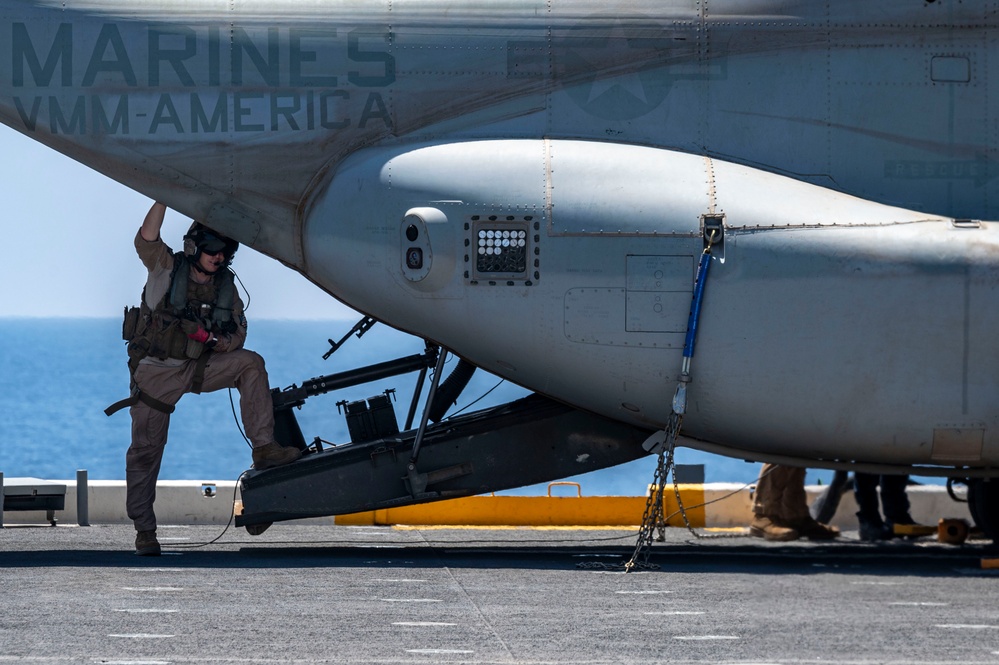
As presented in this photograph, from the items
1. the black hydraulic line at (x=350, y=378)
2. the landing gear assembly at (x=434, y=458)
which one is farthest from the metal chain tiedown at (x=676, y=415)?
the black hydraulic line at (x=350, y=378)

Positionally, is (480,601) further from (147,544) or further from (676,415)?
(147,544)

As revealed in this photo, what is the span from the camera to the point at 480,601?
25.7 feet

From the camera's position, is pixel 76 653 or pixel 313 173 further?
pixel 313 173

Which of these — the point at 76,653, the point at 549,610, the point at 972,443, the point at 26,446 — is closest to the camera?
the point at 76,653

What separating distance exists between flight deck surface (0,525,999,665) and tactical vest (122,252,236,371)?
151cm

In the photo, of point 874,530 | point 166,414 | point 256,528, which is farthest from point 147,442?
point 874,530

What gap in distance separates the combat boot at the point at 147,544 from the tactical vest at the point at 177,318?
1248 mm

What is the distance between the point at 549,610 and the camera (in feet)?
24.8

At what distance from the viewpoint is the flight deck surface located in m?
6.49

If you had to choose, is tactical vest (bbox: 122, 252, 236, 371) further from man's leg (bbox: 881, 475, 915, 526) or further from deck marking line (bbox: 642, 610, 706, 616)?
man's leg (bbox: 881, 475, 915, 526)

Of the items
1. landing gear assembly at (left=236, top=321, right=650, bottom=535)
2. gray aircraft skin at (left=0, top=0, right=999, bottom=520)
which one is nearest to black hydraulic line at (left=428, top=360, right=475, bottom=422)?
landing gear assembly at (left=236, top=321, right=650, bottom=535)

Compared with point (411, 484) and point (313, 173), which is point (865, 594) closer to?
point (411, 484)

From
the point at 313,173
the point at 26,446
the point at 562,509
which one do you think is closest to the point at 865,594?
the point at 562,509

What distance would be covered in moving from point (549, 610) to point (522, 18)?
4.44 meters
